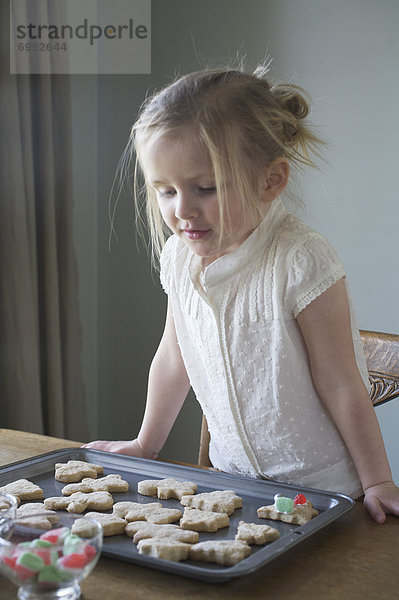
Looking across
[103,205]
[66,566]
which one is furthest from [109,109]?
[66,566]

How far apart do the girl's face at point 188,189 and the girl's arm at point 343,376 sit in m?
0.19

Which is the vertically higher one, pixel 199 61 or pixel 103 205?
pixel 199 61

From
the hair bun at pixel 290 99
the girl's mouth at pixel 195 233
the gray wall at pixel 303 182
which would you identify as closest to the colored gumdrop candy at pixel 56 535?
the girl's mouth at pixel 195 233

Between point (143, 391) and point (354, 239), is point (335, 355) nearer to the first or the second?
point (354, 239)

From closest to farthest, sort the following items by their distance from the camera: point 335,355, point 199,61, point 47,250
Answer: point 335,355
point 47,250
point 199,61

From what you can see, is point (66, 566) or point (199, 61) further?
point (199, 61)

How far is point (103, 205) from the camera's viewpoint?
2705 millimetres

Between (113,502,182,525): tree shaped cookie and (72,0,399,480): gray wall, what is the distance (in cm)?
147

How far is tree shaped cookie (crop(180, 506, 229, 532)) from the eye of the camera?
0.83 meters

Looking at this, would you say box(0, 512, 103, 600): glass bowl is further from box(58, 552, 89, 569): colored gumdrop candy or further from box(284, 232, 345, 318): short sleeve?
box(284, 232, 345, 318): short sleeve

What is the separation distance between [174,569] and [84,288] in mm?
2050

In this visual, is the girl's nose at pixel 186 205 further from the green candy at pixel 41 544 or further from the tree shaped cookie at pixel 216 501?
the green candy at pixel 41 544

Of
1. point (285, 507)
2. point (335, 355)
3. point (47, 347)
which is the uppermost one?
point (335, 355)

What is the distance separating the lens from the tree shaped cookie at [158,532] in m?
0.79
